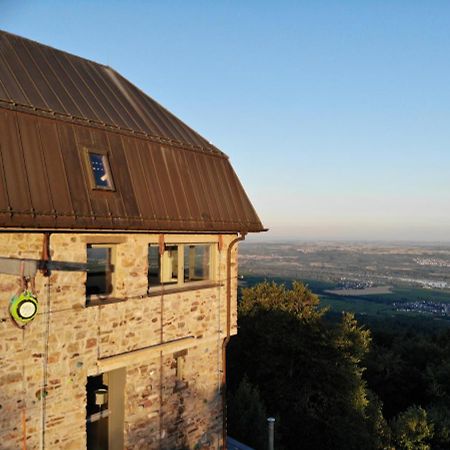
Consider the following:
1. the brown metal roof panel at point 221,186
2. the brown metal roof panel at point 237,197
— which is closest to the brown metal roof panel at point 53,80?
the brown metal roof panel at point 221,186

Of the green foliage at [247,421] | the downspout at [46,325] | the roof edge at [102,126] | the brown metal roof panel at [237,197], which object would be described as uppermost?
the roof edge at [102,126]

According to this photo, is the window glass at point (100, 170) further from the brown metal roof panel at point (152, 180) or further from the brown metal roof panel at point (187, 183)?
the brown metal roof panel at point (187, 183)

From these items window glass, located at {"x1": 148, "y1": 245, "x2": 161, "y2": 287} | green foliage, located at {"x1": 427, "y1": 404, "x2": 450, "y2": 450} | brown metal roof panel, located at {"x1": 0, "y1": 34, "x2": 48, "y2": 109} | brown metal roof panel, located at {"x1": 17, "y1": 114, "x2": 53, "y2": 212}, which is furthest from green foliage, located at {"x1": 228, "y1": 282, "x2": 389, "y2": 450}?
brown metal roof panel, located at {"x1": 0, "y1": 34, "x2": 48, "y2": 109}

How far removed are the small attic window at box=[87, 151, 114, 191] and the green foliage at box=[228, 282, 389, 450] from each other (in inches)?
789

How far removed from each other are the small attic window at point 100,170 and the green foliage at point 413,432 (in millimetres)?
20301

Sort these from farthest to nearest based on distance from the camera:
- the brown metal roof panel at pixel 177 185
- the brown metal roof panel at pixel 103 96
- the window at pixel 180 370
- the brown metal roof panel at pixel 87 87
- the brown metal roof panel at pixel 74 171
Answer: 1. the window at pixel 180 370
2. the brown metal roof panel at pixel 103 96
3. the brown metal roof panel at pixel 177 185
4. the brown metal roof panel at pixel 87 87
5. the brown metal roof panel at pixel 74 171

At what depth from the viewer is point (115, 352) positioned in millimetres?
8422

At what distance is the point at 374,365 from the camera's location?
3219cm

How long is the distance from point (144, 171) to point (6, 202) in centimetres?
311

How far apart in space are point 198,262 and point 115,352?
135 inches

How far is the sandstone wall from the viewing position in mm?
7082

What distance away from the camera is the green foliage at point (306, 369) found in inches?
909

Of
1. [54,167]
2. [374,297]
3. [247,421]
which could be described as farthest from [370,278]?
[54,167]

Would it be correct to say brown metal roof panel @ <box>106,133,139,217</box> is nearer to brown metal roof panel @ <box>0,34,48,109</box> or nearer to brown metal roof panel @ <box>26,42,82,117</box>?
brown metal roof panel @ <box>26,42,82,117</box>
